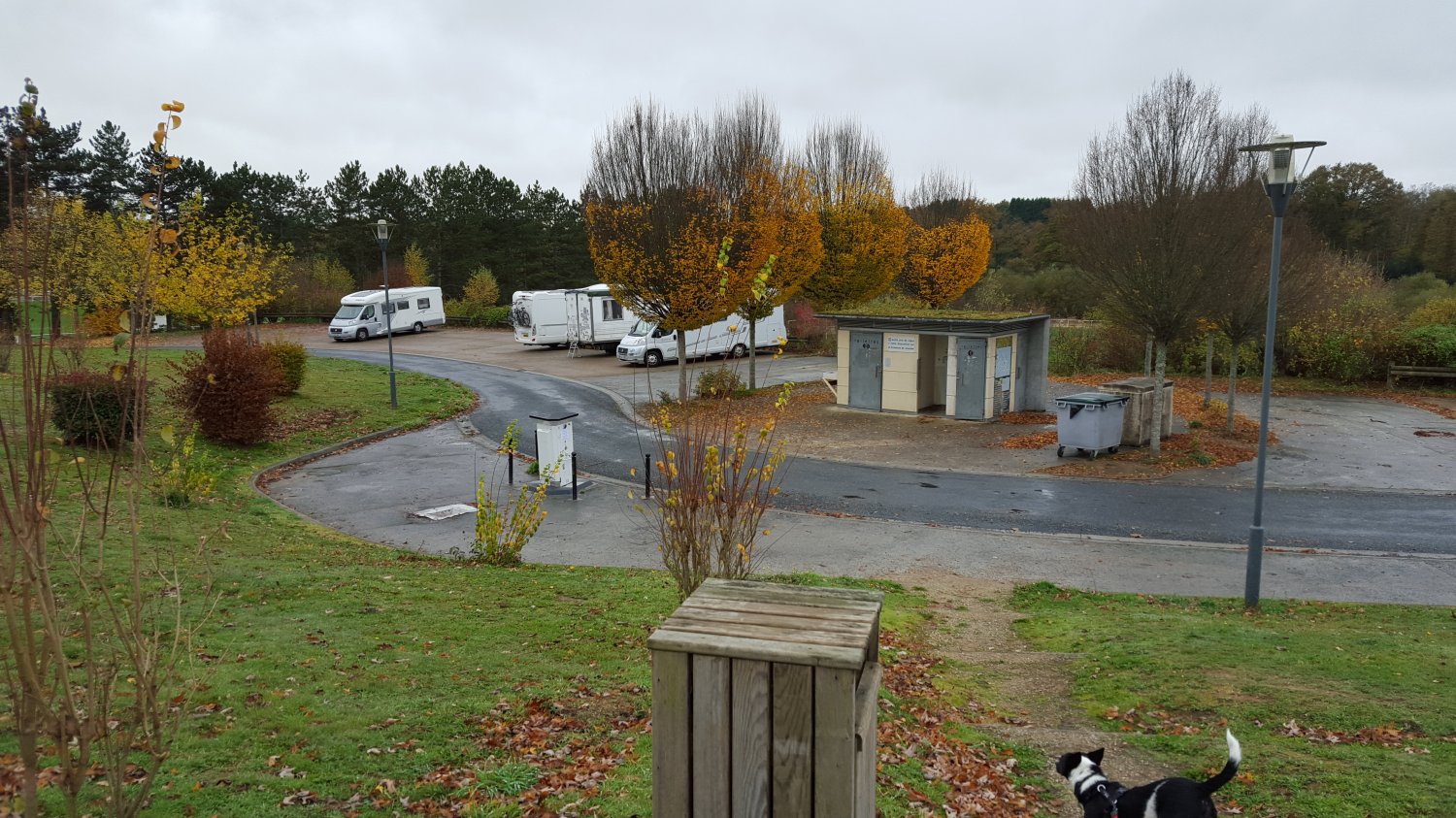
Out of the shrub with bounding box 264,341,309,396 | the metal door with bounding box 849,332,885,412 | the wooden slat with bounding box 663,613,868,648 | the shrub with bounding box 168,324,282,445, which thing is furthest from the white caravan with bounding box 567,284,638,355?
the wooden slat with bounding box 663,613,868,648

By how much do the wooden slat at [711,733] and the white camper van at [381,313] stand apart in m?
44.6

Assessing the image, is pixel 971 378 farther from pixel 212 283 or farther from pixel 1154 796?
pixel 212 283

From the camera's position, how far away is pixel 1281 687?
7.17 m

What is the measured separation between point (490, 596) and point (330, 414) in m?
16.3

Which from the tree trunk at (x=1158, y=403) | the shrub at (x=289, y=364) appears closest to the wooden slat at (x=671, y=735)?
the tree trunk at (x=1158, y=403)

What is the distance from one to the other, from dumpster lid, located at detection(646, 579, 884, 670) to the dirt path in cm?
292

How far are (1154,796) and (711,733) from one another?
273 cm

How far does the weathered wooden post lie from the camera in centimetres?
283

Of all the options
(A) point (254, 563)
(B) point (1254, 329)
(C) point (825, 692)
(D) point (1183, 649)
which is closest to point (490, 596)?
(A) point (254, 563)

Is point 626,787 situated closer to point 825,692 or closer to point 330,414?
point 825,692

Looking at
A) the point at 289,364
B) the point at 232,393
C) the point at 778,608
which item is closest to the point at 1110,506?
the point at 778,608

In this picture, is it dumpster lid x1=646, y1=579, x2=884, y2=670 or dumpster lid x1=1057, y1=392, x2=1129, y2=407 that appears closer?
dumpster lid x1=646, y1=579, x2=884, y2=670

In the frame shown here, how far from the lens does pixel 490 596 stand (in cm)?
922

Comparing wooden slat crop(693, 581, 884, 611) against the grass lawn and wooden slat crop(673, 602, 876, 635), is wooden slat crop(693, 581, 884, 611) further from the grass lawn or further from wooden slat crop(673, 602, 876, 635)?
the grass lawn
